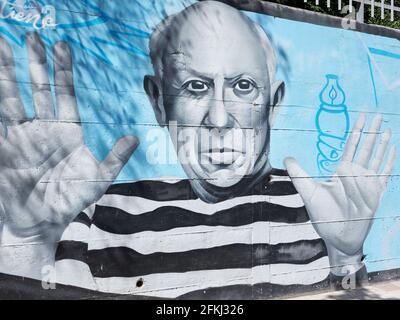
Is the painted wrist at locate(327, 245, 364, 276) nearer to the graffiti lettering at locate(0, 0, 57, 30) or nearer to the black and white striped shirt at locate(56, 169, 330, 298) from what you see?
the black and white striped shirt at locate(56, 169, 330, 298)

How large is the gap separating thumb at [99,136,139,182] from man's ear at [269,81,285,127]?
1.57 meters

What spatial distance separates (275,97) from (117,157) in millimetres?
1902

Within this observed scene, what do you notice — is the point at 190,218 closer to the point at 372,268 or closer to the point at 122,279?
the point at 122,279

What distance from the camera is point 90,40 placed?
12.8 ft

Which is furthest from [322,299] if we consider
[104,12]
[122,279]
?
[104,12]

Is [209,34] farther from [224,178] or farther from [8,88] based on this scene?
[8,88]

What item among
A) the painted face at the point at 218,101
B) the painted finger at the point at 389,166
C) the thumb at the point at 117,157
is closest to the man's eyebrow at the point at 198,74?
the painted face at the point at 218,101

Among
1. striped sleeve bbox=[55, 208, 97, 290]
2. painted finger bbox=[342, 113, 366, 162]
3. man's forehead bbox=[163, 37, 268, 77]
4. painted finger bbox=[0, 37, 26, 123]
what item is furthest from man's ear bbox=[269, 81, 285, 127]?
painted finger bbox=[0, 37, 26, 123]

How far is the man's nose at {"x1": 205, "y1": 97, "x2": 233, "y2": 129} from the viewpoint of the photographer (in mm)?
4430

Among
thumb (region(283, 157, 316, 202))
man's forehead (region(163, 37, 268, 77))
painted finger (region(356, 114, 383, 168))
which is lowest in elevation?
thumb (region(283, 157, 316, 202))

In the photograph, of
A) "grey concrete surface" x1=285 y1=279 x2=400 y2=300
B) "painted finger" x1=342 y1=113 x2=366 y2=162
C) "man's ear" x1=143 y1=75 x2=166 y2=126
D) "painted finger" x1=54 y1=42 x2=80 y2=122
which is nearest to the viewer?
"painted finger" x1=54 y1=42 x2=80 y2=122

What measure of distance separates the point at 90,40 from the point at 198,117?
1.23 metres

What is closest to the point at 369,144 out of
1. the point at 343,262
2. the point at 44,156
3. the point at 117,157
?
the point at 343,262
